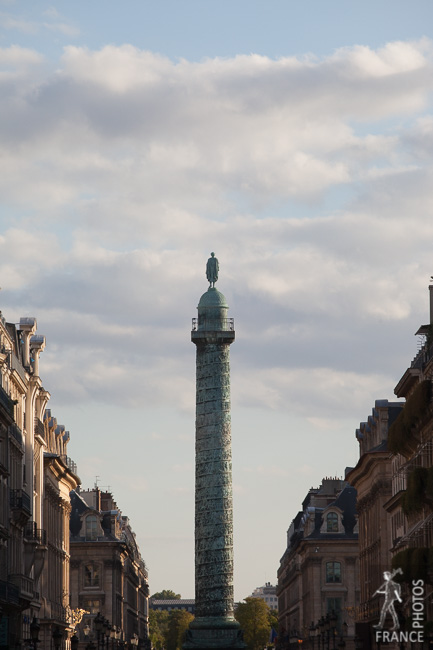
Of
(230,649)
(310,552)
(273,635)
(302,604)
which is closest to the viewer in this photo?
(230,649)

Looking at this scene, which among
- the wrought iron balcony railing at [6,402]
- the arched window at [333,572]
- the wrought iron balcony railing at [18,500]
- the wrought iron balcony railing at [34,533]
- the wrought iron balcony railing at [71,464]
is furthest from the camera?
the arched window at [333,572]

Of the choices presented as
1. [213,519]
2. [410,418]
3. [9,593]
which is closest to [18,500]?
[9,593]

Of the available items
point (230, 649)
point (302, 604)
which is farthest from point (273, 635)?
point (230, 649)

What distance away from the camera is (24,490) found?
63156 mm

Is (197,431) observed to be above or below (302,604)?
above

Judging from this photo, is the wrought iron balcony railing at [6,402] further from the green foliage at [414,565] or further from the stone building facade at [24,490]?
the green foliage at [414,565]

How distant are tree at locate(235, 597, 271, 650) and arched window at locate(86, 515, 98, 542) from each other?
165 ft

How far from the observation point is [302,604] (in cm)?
11100

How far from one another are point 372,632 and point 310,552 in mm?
37566

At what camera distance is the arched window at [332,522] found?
103625 millimetres

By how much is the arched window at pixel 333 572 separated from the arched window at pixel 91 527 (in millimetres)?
16554

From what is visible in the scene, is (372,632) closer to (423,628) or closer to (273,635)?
(423,628)

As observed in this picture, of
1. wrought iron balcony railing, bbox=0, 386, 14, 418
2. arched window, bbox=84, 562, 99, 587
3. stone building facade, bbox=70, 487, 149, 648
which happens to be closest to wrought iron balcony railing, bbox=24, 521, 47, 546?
wrought iron balcony railing, bbox=0, 386, 14, 418

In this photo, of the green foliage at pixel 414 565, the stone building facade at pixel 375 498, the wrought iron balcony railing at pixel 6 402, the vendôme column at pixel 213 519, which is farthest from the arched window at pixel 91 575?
the green foliage at pixel 414 565
